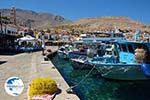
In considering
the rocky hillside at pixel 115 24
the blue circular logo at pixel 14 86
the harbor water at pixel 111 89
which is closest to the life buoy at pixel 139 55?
the harbor water at pixel 111 89

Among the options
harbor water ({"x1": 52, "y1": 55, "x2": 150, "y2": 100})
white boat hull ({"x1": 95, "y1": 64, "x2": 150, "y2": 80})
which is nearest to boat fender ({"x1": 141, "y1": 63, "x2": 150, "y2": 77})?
white boat hull ({"x1": 95, "y1": 64, "x2": 150, "y2": 80})

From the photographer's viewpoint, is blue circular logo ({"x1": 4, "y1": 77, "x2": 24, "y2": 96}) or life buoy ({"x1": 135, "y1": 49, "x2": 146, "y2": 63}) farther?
life buoy ({"x1": 135, "y1": 49, "x2": 146, "y2": 63})

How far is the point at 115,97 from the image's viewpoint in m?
24.1

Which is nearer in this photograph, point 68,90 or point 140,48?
point 68,90

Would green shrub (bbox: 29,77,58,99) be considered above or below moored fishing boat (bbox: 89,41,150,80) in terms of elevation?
above

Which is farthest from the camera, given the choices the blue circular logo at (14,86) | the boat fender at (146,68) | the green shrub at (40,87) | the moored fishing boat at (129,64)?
the moored fishing boat at (129,64)

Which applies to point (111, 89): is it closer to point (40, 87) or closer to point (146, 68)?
point (146, 68)

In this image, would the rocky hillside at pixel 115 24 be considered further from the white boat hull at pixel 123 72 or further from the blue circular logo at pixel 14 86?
the blue circular logo at pixel 14 86

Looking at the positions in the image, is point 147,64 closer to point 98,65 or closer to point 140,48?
point 140,48

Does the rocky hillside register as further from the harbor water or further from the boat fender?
the boat fender

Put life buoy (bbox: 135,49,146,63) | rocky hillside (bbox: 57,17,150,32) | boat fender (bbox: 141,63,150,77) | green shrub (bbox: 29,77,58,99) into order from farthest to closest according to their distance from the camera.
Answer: rocky hillside (bbox: 57,17,150,32), life buoy (bbox: 135,49,146,63), boat fender (bbox: 141,63,150,77), green shrub (bbox: 29,77,58,99)

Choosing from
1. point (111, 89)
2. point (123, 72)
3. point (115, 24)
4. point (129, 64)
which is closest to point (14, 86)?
point (111, 89)

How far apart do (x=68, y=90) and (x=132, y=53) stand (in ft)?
51.9

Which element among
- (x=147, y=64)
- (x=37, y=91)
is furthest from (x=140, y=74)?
(x=37, y=91)
